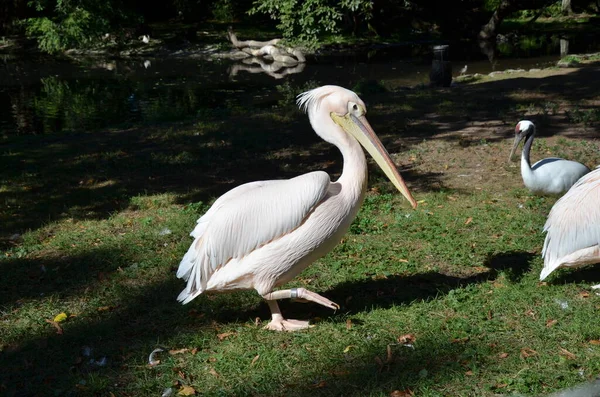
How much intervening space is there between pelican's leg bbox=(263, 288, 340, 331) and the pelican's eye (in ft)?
3.63

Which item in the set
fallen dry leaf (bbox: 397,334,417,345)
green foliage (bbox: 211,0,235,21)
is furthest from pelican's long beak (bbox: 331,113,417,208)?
green foliage (bbox: 211,0,235,21)

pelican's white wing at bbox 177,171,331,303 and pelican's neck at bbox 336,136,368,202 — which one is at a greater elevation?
pelican's neck at bbox 336,136,368,202

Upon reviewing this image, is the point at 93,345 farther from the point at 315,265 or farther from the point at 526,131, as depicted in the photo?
the point at 526,131

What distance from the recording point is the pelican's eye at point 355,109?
151 inches

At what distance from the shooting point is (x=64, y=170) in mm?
7680

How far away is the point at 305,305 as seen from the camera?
4188mm

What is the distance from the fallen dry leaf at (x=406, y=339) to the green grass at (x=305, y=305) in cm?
2

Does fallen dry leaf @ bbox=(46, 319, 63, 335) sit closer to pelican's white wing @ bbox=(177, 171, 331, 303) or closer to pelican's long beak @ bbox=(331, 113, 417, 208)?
pelican's white wing @ bbox=(177, 171, 331, 303)

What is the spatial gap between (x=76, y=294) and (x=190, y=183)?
2.69 meters

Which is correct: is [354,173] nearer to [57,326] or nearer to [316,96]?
[316,96]

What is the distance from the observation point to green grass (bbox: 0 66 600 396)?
3.31 metres

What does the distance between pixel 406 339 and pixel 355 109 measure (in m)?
1.39

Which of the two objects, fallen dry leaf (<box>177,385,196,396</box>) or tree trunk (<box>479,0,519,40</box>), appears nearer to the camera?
fallen dry leaf (<box>177,385,196,396</box>)

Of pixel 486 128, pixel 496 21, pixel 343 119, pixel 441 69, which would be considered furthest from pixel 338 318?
pixel 496 21
